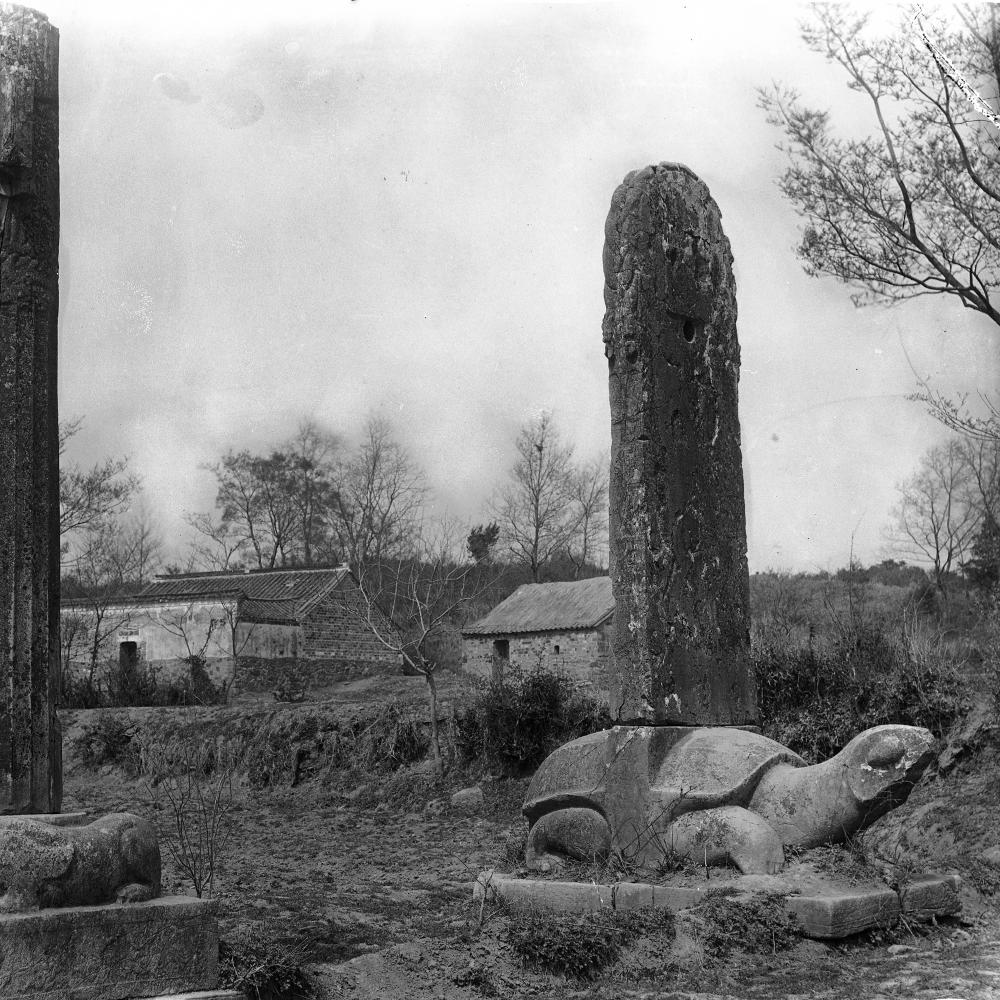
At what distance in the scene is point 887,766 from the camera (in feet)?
21.6

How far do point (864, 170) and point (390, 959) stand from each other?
43.1 feet

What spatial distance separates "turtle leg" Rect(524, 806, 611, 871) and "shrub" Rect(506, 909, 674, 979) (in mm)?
991

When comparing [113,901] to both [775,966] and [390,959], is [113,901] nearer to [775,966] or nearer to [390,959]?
[390,959]

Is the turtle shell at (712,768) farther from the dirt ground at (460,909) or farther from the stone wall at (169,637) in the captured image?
the stone wall at (169,637)

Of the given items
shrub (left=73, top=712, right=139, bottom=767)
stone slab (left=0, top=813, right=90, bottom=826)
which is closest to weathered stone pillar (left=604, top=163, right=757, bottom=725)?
stone slab (left=0, top=813, right=90, bottom=826)

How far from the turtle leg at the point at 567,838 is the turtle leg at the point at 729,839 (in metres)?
0.54

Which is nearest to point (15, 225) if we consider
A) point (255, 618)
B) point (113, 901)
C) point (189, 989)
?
point (113, 901)

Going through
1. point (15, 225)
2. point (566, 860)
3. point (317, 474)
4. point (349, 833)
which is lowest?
point (349, 833)

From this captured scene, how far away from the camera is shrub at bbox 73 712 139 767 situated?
815 inches

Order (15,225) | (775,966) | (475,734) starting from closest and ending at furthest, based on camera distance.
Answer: (15,225) → (775,966) → (475,734)

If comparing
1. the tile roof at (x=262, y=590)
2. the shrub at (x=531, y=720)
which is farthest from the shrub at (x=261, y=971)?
the tile roof at (x=262, y=590)

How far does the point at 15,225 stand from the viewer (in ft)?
16.7

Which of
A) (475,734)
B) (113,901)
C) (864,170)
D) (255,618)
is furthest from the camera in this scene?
(255,618)

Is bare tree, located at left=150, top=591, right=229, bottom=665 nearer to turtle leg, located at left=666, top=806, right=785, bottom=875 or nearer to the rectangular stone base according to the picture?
turtle leg, located at left=666, top=806, right=785, bottom=875
